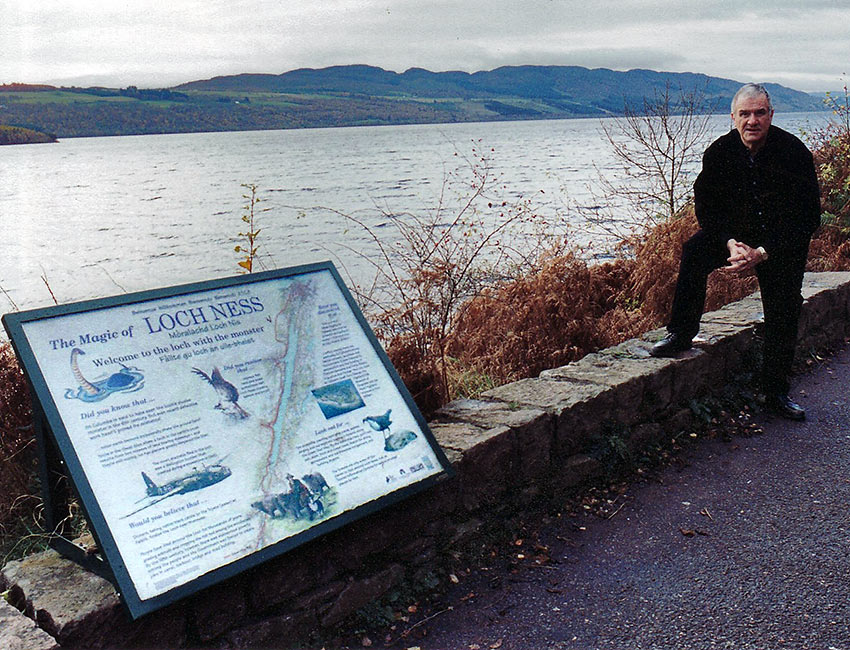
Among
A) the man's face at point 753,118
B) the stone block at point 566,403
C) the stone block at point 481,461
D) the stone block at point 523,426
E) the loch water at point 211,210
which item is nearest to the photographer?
the stone block at point 481,461


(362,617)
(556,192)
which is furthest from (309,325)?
(556,192)

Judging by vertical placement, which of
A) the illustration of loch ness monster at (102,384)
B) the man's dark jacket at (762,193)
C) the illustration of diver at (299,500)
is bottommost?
the illustration of diver at (299,500)

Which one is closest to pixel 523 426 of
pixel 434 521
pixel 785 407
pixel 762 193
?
pixel 434 521

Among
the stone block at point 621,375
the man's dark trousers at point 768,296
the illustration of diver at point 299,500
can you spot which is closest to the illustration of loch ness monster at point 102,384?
the illustration of diver at point 299,500

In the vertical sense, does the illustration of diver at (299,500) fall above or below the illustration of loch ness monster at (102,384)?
below

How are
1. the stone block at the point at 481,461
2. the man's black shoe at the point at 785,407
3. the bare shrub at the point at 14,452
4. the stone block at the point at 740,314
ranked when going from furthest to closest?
the stone block at the point at 740,314, the man's black shoe at the point at 785,407, the bare shrub at the point at 14,452, the stone block at the point at 481,461

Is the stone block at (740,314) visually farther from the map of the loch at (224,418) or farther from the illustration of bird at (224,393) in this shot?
the illustration of bird at (224,393)

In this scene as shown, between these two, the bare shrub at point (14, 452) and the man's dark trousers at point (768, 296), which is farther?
the man's dark trousers at point (768, 296)

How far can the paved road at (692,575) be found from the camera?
9.69ft

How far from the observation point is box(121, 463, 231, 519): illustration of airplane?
246cm

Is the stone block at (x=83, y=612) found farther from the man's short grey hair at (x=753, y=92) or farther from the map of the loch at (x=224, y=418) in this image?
the man's short grey hair at (x=753, y=92)

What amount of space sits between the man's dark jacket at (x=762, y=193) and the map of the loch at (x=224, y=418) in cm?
256

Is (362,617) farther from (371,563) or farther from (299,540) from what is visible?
(299,540)

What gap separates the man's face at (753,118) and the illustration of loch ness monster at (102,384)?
3644mm
